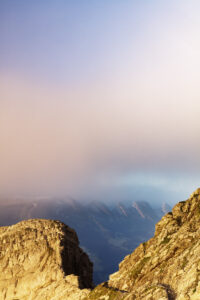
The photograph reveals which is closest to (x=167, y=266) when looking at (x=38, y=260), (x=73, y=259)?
(x=73, y=259)

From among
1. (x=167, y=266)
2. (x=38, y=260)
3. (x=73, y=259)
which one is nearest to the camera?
(x=167, y=266)

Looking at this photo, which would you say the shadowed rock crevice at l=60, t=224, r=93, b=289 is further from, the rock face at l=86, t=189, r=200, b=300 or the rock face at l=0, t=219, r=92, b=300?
the rock face at l=86, t=189, r=200, b=300

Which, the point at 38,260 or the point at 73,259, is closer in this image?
the point at 38,260

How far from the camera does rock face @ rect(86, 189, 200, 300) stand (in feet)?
176

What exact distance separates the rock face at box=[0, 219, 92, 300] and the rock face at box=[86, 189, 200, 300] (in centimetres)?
3025

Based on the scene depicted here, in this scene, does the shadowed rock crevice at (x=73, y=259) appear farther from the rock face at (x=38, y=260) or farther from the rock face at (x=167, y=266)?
the rock face at (x=167, y=266)

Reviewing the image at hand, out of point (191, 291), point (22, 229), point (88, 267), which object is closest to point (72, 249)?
point (88, 267)

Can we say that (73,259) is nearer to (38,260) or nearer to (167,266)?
(38,260)

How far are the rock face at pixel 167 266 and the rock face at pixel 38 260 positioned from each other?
3025cm

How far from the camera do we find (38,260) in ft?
400

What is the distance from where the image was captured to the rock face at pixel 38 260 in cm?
11194

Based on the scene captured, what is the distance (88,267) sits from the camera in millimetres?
136125

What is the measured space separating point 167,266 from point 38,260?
72.2m

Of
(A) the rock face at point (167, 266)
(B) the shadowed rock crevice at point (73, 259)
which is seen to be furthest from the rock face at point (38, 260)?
(A) the rock face at point (167, 266)
